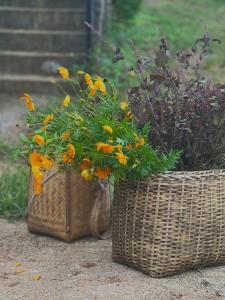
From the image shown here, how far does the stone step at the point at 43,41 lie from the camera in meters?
8.28

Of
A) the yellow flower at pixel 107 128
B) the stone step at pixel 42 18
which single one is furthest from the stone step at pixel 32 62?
the yellow flower at pixel 107 128

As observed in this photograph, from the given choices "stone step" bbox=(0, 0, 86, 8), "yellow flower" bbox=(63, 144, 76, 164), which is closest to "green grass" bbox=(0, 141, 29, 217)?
"yellow flower" bbox=(63, 144, 76, 164)

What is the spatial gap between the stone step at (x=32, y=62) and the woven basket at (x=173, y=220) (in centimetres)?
460

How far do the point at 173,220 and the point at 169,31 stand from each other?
7.05 metres

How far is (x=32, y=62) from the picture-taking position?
26.4 ft

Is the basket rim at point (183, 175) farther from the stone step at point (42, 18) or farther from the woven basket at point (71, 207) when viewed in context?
the stone step at point (42, 18)

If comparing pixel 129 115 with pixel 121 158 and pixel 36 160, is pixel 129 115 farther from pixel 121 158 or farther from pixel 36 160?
pixel 36 160

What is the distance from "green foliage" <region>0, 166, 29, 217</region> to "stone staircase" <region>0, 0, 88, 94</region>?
8.70 feet

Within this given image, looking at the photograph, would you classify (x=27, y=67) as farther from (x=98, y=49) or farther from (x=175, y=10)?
(x=175, y=10)

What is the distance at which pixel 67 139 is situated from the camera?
3.42 meters

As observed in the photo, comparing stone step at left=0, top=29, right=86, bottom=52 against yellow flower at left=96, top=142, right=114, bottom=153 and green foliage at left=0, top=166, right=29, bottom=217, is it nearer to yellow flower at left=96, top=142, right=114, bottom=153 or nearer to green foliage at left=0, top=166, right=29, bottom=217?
green foliage at left=0, top=166, right=29, bottom=217

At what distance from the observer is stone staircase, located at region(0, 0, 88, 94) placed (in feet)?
25.6

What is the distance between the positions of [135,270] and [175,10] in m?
9.11

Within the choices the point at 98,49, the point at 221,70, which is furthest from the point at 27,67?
the point at 221,70
